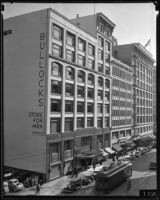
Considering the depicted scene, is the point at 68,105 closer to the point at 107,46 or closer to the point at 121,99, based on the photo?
the point at 121,99

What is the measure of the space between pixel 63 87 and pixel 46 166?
12.0 feet

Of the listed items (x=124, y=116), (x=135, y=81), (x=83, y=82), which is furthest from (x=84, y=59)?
(x=124, y=116)

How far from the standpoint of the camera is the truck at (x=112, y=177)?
561 cm

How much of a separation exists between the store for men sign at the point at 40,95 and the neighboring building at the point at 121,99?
3.17 metres

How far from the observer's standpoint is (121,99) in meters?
9.87

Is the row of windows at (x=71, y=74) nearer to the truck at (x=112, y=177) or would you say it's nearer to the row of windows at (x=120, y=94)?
the row of windows at (x=120, y=94)

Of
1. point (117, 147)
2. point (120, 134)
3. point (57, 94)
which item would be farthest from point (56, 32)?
point (117, 147)

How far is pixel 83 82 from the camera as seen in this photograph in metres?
9.77

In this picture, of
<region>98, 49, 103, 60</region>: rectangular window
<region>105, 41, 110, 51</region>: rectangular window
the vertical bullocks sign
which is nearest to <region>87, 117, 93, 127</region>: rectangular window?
the vertical bullocks sign

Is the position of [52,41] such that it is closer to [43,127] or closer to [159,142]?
[43,127]

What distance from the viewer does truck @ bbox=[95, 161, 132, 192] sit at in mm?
5609

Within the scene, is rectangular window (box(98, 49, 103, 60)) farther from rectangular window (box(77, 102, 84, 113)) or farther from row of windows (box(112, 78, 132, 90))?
rectangular window (box(77, 102, 84, 113))

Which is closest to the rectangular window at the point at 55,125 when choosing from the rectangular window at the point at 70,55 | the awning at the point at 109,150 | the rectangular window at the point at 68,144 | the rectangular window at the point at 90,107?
the rectangular window at the point at 68,144

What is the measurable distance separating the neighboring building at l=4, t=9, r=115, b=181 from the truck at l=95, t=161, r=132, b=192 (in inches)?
82.9
